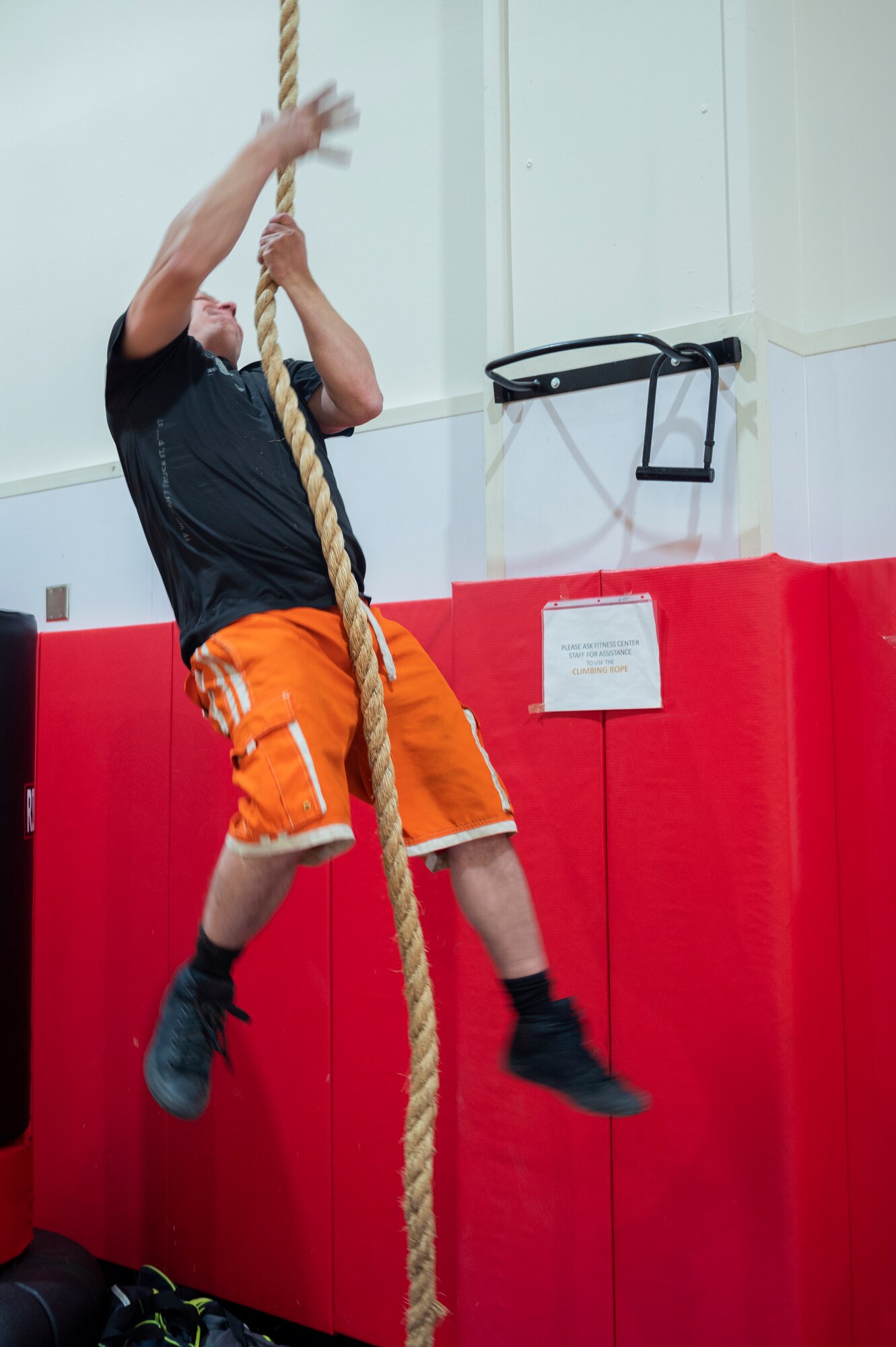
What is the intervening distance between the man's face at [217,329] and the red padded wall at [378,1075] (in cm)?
75

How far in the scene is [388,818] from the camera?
4.64 feet

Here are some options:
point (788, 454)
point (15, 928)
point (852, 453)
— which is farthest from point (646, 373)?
point (15, 928)

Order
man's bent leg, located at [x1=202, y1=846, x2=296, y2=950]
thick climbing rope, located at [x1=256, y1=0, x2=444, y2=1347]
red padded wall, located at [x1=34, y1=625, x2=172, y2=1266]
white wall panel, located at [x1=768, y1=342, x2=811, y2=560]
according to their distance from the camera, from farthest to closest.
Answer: red padded wall, located at [x1=34, y1=625, x2=172, y2=1266], white wall panel, located at [x1=768, y1=342, x2=811, y2=560], man's bent leg, located at [x1=202, y1=846, x2=296, y2=950], thick climbing rope, located at [x1=256, y1=0, x2=444, y2=1347]

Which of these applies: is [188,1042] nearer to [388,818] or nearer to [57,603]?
[388,818]

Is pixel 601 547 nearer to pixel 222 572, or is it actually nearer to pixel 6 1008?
pixel 222 572

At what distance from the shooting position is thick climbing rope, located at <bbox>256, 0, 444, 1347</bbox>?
136 centimetres

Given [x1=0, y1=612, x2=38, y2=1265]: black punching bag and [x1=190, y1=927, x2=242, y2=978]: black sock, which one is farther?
[x1=0, y1=612, x2=38, y2=1265]: black punching bag

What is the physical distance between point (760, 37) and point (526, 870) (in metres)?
1.73

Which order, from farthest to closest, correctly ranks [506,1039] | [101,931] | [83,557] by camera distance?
[83,557]
[101,931]
[506,1039]

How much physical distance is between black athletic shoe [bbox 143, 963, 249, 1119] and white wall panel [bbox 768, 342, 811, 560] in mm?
1303

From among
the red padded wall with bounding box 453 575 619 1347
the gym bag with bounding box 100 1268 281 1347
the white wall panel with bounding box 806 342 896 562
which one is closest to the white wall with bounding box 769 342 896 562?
the white wall panel with bounding box 806 342 896 562

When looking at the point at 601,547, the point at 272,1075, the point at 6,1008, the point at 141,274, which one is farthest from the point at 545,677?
the point at 141,274

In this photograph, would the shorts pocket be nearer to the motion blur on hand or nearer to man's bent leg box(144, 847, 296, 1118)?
man's bent leg box(144, 847, 296, 1118)

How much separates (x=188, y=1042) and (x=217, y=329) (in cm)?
122
